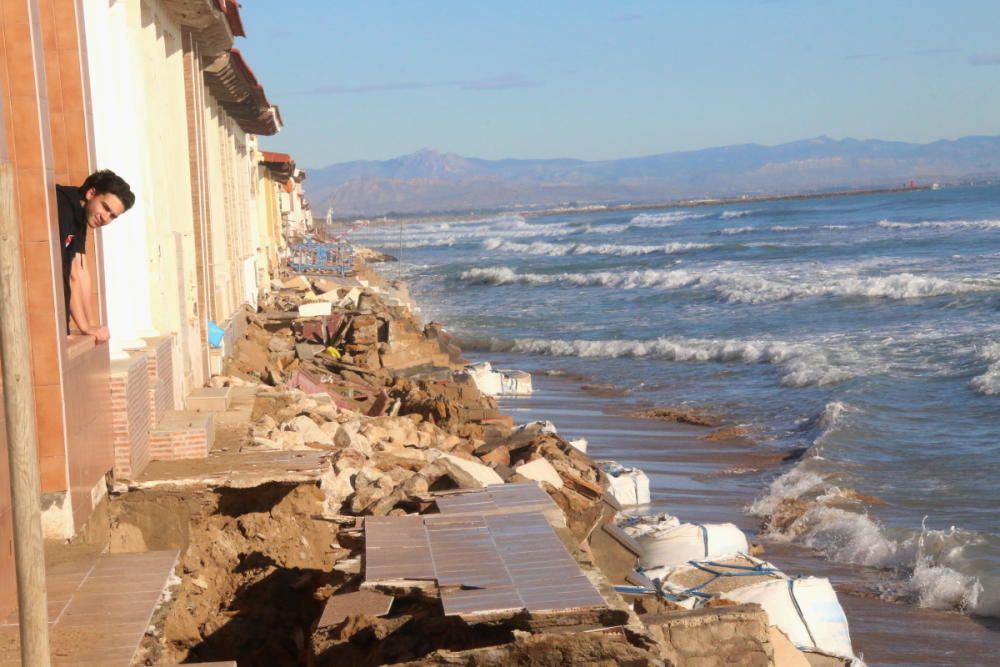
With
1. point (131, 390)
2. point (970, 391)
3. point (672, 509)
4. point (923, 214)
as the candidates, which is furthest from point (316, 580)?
point (923, 214)

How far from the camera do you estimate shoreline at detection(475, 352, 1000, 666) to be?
30.9ft

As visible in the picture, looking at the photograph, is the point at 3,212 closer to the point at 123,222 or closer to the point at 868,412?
the point at 123,222

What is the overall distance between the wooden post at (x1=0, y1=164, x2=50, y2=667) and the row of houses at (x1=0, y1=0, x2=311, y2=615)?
0.17 m

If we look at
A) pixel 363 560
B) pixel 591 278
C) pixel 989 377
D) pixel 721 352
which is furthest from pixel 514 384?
pixel 591 278

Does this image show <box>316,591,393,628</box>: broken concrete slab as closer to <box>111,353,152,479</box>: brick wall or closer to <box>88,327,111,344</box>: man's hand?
Result: <box>88,327,111,344</box>: man's hand

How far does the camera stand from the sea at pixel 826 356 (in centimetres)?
1238

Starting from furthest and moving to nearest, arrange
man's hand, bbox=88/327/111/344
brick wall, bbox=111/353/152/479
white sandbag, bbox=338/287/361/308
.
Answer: white sandbag, bbox=338/287/361/308
brick wall, bbox=111/353/152/479
man's hand, bbox=88/327/111/344

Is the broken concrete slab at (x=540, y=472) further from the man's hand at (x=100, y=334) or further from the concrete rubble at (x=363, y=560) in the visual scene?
the man's hand at (x=100, y=334)

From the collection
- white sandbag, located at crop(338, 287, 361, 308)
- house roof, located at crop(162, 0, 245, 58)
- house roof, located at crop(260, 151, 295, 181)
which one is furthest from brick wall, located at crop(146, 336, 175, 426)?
house roof, located at crop(260, 151, 295, 181)

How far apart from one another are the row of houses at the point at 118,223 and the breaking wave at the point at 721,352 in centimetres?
1096

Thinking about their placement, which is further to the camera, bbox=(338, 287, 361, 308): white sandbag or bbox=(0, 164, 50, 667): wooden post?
bbox=(338, 287, 361, 308): white sandbag

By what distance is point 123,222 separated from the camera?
8.76 meters

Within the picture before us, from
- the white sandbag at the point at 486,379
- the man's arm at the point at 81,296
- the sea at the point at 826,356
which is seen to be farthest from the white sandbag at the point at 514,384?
the man's arm at the point at 81,296

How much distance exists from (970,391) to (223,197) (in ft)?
38.4
